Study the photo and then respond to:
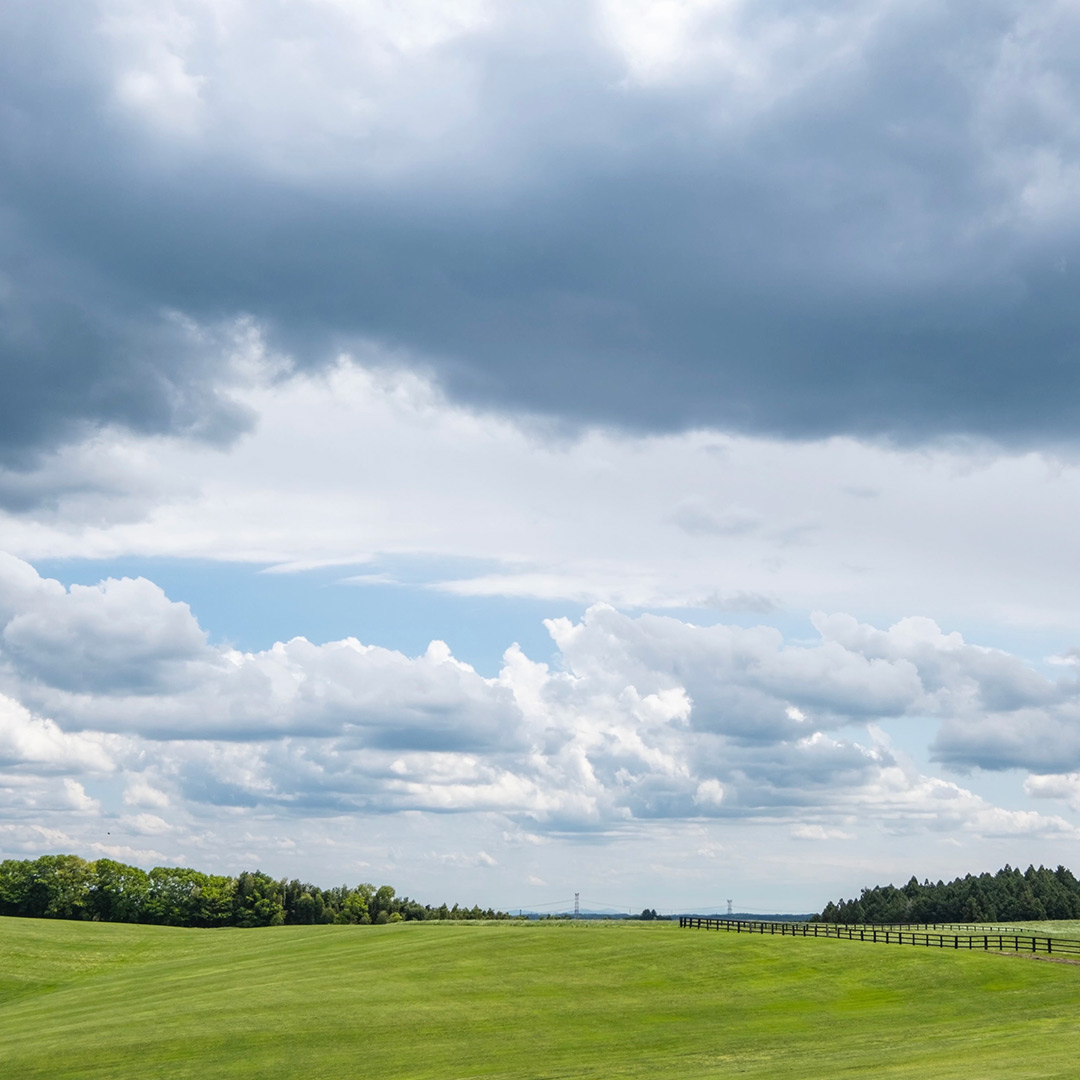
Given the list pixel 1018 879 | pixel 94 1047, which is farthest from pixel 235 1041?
pixel 1018 879

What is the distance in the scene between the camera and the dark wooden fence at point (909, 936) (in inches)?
2891

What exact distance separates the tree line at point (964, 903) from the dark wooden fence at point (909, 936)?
210 ft

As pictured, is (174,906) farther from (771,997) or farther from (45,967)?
(771,997)

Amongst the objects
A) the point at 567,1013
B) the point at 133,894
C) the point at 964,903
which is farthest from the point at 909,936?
the point at 133,894

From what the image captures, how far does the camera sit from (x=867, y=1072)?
130ft

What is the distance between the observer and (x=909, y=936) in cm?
8419

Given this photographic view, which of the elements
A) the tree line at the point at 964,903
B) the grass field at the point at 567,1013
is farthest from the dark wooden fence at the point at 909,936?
the tree line at the point at 964,903

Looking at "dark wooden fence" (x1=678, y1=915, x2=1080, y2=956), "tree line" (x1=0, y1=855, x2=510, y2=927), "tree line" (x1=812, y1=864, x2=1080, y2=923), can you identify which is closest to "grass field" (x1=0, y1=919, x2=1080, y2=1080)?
"dark wooden fence" (x1=678, y1=915, x2=1080, y2=956)

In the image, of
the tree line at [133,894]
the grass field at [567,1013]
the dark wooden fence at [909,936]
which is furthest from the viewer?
the tree line at [133,894]

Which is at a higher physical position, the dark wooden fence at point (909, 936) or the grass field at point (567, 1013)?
the dark wooden fence at point (909, 936)

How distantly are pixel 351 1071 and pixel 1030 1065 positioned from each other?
26.7 meters

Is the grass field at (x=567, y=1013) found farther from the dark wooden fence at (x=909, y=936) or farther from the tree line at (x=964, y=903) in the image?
the tree line at (x=964, y=903)

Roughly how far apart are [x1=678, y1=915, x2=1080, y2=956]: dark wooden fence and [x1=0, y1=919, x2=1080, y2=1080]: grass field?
409 cm

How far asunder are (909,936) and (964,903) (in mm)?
87266
